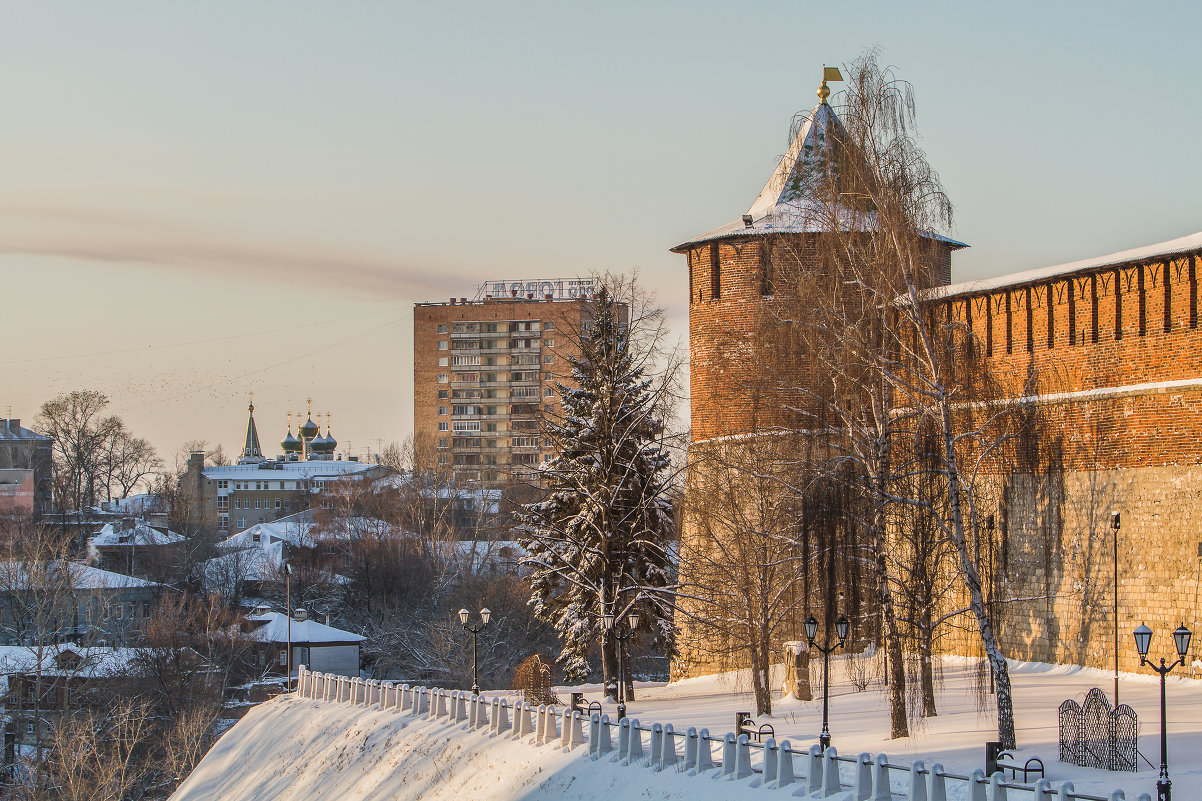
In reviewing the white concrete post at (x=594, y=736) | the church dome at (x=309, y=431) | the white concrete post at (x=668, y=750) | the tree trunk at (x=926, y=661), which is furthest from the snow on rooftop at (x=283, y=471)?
the white concrete post at (x=668, y=750)

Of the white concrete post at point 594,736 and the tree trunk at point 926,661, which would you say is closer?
the tree trunk at point 926,661

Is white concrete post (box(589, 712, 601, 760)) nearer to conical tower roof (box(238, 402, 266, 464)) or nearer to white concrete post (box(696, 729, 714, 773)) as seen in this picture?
white concrete post (box(696, 729, 714, 773))

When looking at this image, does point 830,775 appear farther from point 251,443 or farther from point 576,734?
point 251,443

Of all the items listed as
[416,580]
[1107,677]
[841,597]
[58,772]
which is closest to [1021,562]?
[1107,677]

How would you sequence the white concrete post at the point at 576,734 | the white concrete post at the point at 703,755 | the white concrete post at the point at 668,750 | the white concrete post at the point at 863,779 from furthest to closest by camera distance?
the white concrete post at the point at 576,734, the white concrete post at the point at 668,750, the white concrete post at the point at 703,755, the white concrete post at the point at 863,779

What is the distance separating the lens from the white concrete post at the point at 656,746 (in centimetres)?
1612

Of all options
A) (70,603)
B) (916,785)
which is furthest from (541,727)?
(70,603)

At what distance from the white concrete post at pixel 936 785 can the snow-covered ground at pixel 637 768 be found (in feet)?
4.83

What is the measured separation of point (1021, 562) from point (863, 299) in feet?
24.9

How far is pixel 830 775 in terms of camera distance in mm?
13336

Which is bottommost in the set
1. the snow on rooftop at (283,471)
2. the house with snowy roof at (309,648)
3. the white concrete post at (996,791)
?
the house with snowy roof at (309,648)

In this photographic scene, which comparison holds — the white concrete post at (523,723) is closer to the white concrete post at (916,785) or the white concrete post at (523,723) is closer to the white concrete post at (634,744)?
the white concrete post at (634,744)

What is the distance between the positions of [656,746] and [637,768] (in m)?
0.38

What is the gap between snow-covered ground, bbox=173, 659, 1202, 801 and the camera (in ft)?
49.7
